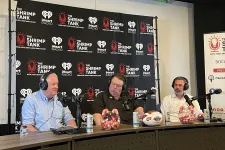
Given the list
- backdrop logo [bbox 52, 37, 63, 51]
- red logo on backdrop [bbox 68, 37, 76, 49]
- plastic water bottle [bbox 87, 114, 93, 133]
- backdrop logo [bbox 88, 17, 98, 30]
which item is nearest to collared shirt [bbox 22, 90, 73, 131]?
plastic water bottle [bbox 87, 114, 93, 133]

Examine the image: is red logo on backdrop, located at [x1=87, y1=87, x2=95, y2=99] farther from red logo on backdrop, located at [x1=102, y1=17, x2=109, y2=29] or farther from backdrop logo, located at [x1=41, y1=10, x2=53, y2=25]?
backdrop logo, located at [x1=41, y1=10, x2=53, y2=25]

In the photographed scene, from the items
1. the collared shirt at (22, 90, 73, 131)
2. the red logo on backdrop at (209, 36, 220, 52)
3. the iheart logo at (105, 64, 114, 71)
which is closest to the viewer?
the collared shirt at (22, 90, 73, 131)

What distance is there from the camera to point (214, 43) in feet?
17.6

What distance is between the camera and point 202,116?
10.9ft

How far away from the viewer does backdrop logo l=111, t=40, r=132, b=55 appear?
487 cm

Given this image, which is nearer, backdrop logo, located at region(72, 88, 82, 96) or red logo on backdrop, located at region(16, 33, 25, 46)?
red logo on backdrop, located at region(16, 33, 25, 46)

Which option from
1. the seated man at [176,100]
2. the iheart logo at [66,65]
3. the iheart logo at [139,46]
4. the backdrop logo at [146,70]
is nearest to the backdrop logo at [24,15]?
the iheart logo at [66,65]

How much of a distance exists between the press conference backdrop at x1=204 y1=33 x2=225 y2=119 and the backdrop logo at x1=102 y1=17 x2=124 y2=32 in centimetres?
153

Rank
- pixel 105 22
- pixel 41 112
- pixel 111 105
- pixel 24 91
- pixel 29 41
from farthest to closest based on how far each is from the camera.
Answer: pixel 105 22 < pixel 29 41 < pixel 24 91 < pixel 111 105 < pixel 41 112

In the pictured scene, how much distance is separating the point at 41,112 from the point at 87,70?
1439 mm

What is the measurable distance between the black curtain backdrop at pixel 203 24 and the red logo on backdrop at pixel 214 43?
1.09 ft

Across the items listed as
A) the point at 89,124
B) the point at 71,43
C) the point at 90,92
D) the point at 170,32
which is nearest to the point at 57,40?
the point at 71,43

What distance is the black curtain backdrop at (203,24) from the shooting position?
561 centimetres

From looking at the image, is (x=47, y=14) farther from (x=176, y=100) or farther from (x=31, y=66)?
(x=176, y=100)
